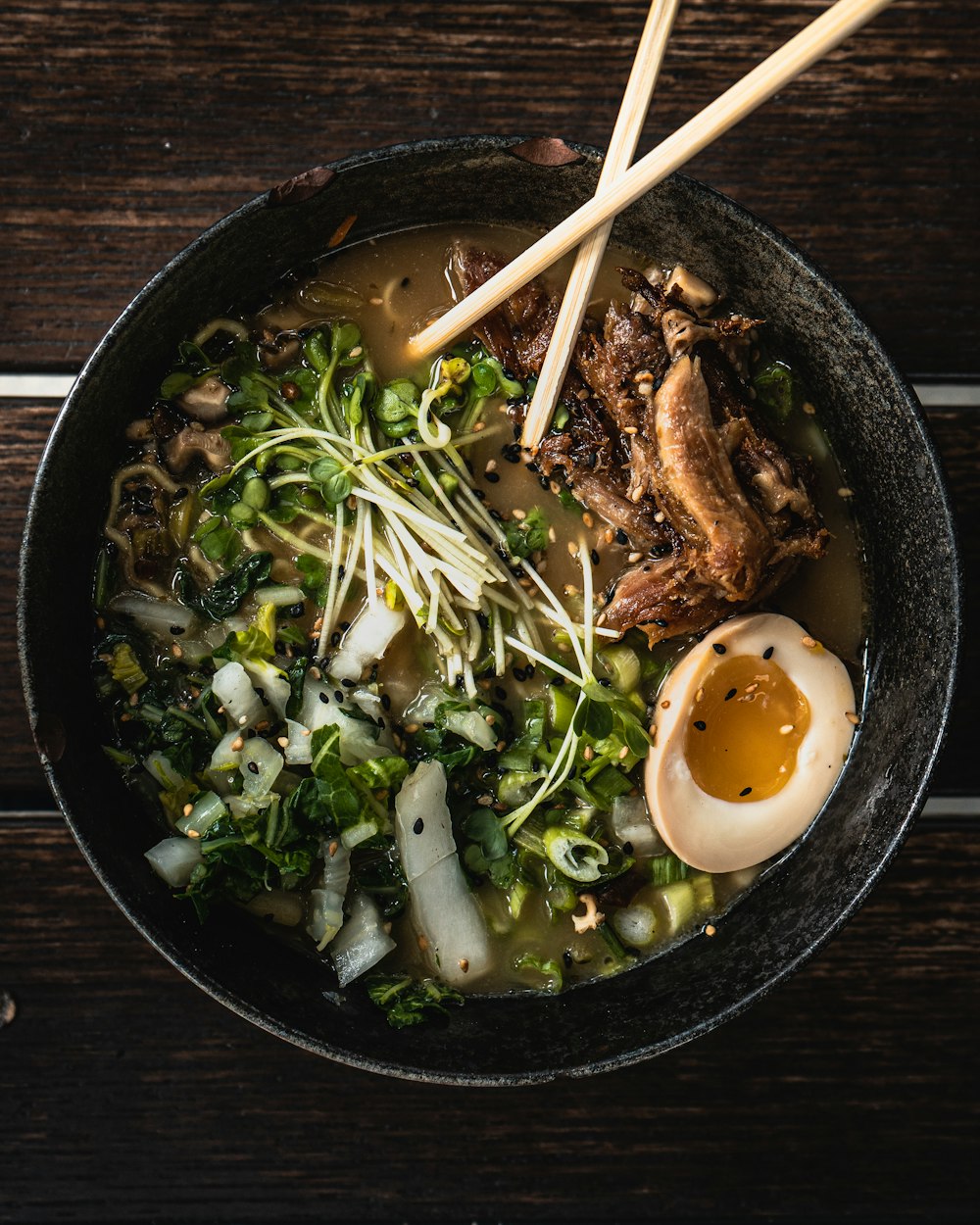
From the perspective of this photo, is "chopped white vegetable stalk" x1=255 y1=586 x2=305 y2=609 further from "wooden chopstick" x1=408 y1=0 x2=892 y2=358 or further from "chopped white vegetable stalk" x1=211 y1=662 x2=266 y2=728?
"wooden chopstick" x1=408 y1=0 x2=892 y2=358

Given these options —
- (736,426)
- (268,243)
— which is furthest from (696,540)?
(268,243)

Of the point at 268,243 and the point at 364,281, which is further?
the point at 364,281

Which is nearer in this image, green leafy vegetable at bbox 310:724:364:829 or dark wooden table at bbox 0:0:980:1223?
green leafy vegetable at bbox 310:724:364:829

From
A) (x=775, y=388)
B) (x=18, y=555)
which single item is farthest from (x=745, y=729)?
(x=18, y=555)

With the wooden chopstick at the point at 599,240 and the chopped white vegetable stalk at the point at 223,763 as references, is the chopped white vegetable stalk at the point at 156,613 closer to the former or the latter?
the chopped white vegetable stalk at the point at 223,763

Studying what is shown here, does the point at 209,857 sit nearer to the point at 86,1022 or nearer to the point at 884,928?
the point at 86,1022

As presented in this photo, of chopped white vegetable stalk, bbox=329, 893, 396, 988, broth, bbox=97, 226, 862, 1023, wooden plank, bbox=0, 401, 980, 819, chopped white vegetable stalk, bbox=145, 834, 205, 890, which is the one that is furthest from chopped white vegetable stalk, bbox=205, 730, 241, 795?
wooden plank, bbox=0, 401, 980, 819
